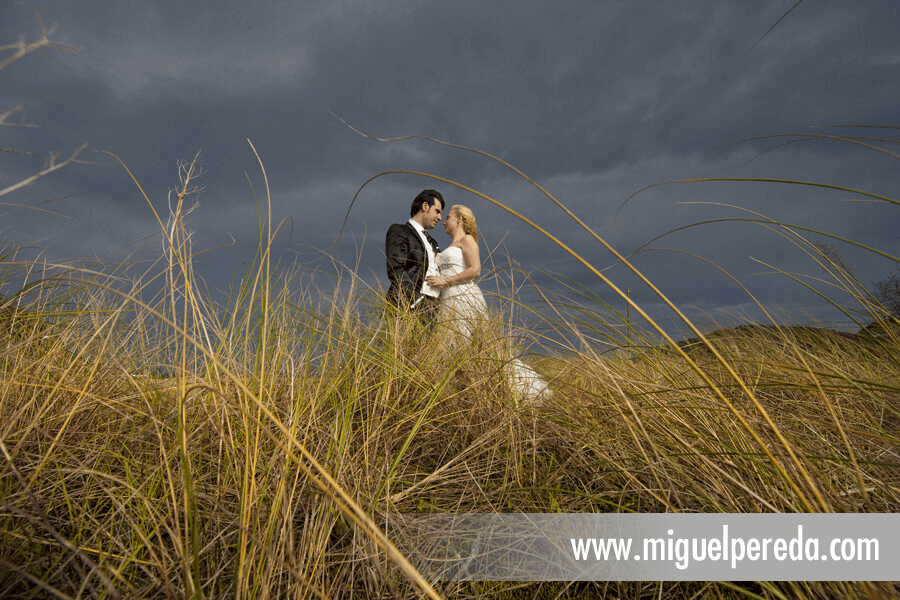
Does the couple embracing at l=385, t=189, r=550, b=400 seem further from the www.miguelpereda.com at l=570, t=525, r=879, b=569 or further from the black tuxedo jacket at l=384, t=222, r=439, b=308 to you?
the www.miguelpereda.com at l=570, t=525, r=879, b=569

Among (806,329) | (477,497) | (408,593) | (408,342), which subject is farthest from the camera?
(806,329)

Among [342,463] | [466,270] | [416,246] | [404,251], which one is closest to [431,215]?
[416,246]

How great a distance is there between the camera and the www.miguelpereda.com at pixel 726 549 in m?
0.84

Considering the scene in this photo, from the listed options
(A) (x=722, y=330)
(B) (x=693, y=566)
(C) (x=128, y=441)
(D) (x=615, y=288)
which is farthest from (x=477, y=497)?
(A) (x=722, y=330)

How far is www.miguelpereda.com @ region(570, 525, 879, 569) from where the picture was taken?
843 mm

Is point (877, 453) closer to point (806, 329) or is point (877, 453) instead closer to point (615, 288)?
point (615, 288)

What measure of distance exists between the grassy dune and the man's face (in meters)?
3.06

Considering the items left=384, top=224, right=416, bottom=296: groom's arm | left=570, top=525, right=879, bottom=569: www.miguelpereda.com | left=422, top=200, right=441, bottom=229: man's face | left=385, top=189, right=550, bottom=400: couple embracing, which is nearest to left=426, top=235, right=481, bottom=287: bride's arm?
left=385, top=189, right=550, bottom=400: couple embracing

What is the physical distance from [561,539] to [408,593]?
37 cm

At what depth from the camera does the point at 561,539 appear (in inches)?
43.0

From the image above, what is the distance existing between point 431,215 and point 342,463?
4038mm

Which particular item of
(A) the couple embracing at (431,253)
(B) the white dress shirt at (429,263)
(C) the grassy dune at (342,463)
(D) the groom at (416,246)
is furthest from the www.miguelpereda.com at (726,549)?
(B) the white dress shirt at (429,263)

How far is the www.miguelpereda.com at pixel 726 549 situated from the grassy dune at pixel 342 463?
5cm

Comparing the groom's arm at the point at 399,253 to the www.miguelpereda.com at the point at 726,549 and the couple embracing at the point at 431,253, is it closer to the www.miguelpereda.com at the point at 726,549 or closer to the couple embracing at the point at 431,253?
the couple embracing at the point at 431,253
